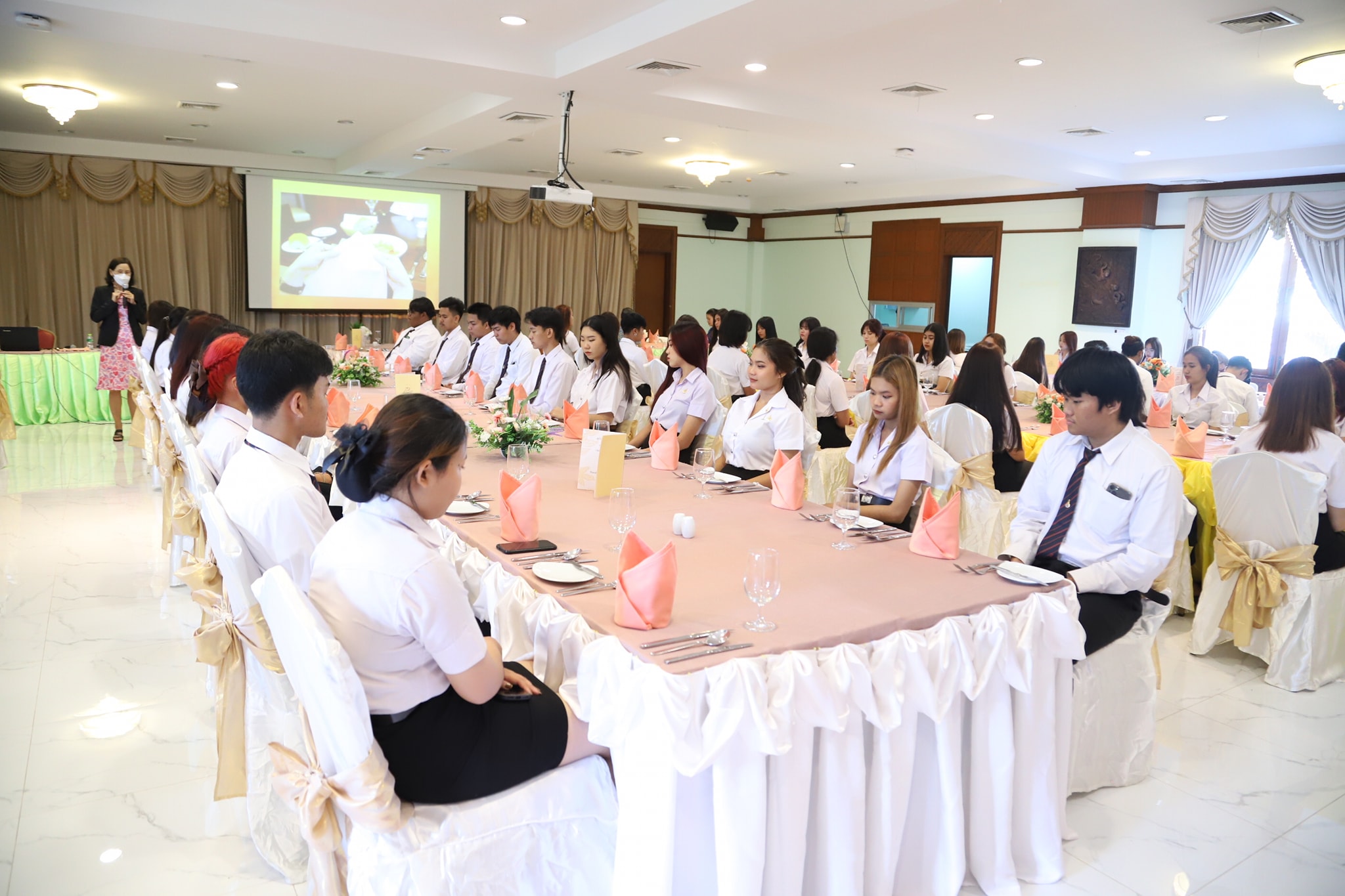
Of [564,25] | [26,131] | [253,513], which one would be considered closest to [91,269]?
[26,131]

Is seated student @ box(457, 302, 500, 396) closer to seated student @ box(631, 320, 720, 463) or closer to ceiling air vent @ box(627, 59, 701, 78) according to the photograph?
seated student @ box(631, 320, 720, 463)

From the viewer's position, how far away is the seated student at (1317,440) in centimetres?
366

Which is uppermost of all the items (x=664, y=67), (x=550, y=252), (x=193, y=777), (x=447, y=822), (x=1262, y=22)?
(x=1262, y=22)

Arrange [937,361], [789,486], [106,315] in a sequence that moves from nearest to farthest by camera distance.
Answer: [789,486], [106,315], [937,361]

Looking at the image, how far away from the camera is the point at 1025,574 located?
242cm

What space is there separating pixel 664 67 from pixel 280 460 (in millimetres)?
3932

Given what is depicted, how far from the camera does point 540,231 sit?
1315 cm

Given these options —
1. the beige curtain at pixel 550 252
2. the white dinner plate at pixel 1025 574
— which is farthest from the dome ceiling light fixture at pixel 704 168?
the white dinner plate at pixel 1025 574

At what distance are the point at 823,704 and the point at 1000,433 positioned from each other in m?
3.06

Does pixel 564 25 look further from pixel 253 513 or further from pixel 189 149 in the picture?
pixel 189 149

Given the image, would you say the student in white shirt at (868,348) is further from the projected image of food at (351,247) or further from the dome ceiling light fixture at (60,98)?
the dome ceiling light fixture at (60,98)

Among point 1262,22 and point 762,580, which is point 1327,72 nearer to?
point 1262,22

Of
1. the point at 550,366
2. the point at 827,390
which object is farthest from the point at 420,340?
the point at 827,390

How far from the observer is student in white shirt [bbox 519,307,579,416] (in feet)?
20.3
